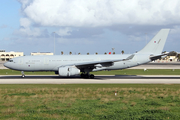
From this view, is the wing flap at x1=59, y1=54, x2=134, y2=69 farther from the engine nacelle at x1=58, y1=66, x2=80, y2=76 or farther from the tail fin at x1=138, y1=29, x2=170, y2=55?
the tail fin at x1=138, y1=29, x2=170, y2=55

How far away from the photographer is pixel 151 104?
14.8 metres

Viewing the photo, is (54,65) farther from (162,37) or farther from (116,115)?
(116,115)

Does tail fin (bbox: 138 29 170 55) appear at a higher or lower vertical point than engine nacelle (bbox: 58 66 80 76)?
higher

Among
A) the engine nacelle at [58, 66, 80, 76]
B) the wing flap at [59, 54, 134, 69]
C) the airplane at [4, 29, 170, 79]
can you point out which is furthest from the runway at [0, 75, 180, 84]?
the airplane at [4, 29, 170, 79]

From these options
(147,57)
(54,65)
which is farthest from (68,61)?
(147,57)

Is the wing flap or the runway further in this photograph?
the wing flap

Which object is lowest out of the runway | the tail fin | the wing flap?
the runway

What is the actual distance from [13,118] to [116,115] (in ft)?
17.9

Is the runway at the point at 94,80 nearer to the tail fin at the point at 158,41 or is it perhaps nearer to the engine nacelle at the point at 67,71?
the engine nacelle at the point at 67,71

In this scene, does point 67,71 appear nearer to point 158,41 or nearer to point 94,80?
point 94,80

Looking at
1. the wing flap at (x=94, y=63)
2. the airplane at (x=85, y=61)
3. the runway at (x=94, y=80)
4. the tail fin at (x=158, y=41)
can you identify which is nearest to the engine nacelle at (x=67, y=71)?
the airplane at (x=85, y=61)

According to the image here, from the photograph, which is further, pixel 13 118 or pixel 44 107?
pixel 44 107

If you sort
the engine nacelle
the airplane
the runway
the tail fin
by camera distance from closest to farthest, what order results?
1. the runway
2. the engine nacelle
3. the airplane
4. the tail fin

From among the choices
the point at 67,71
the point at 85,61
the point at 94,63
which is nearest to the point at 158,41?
the point at 94,63
